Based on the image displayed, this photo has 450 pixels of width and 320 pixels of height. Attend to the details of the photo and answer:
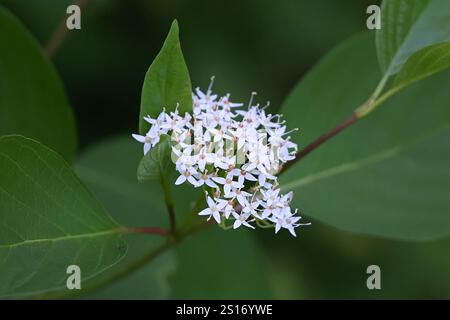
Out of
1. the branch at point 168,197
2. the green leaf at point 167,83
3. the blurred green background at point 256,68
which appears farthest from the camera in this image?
the blurred green background at point 256,68

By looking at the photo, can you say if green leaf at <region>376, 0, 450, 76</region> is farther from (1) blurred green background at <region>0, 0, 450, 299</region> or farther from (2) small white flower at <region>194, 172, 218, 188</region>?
(1) blurred green background at <region>0, 0, 450, 299</region>

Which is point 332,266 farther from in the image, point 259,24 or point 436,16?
point 436,16

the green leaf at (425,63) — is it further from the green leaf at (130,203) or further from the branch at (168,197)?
the green leaf at (130,203)

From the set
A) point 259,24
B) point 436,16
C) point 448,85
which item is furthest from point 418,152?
point 259,24

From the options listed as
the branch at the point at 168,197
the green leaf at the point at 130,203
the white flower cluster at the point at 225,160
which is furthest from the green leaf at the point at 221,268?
the white flower cluster at the point at 225,160

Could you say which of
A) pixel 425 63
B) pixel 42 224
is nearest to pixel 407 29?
pixel 425 63
